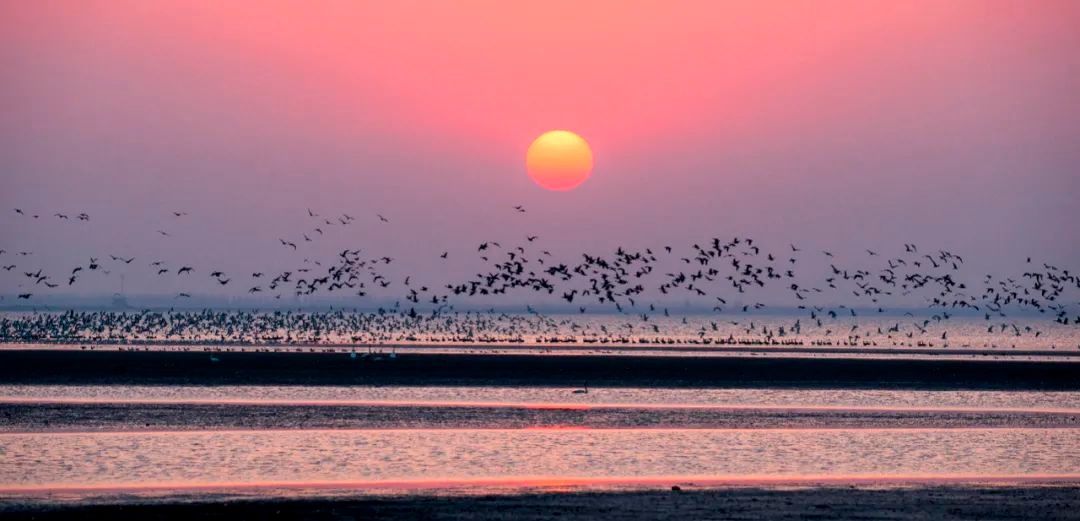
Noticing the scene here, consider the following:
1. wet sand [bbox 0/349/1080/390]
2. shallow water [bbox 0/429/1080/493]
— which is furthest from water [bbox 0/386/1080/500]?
wet sand [bbox 0/349/1080/390]

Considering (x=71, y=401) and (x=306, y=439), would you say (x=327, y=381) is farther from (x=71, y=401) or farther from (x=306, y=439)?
(x=306, y=439)

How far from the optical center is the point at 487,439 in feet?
107

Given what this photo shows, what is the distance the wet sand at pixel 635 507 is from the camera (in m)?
21.4

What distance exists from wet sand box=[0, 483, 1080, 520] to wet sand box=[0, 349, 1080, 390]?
28.8 metres

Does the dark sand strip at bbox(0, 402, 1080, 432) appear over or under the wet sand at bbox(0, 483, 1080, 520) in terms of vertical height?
under

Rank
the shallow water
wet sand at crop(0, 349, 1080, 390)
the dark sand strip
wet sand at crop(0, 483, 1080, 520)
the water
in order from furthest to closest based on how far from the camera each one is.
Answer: wet sand at crop(0, 349, 1080, 390)
the dark sand strip
the shallow water
the water
wet sand at crop(0, 483, 1080, 520)

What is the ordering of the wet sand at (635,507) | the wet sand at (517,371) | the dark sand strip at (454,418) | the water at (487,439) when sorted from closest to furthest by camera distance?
the wet sand at (635,507) → the water at (487,439) → the dark sand strip at (454,418) → the wet sand at (517,371)

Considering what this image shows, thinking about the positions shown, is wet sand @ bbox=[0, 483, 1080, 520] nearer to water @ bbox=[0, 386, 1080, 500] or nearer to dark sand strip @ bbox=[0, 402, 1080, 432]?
water @ bbox=[0, 386, 1080, 500]

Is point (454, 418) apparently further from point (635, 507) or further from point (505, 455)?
point (635, 507)

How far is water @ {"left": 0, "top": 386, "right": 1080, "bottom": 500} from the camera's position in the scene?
25891mm

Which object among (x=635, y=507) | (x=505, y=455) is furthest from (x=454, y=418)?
(x=635, y=507)

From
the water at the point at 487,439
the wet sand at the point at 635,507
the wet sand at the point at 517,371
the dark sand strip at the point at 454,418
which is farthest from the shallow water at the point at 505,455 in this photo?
the wet sand at the point at 517,371

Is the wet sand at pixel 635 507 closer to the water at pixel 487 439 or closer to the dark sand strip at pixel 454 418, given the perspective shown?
the water at pixel 487 439

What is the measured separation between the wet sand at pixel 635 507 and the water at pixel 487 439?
124cm
